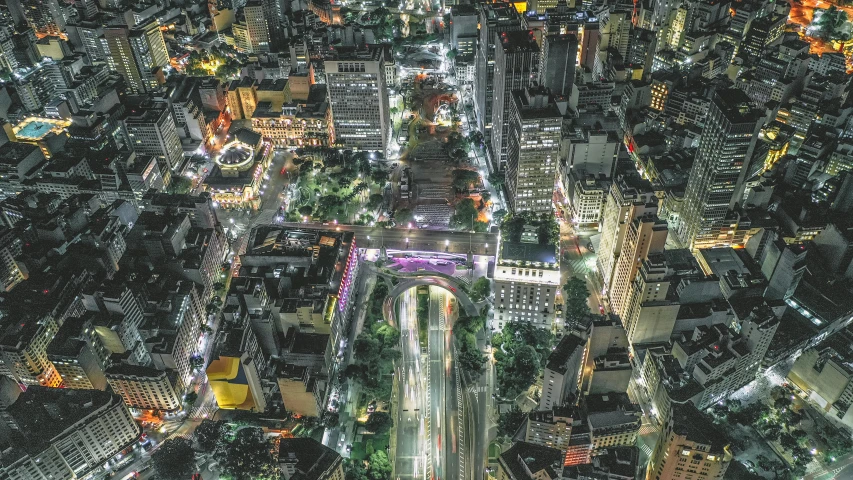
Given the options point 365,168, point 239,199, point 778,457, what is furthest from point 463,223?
point 778,457

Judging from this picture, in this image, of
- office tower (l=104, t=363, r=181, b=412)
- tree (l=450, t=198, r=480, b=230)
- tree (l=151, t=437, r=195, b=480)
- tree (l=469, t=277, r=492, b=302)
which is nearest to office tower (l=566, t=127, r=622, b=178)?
tree (l=450, t=198, r=480, b=230)

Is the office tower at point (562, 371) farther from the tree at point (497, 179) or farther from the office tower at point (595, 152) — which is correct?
the tree at point (497, 179)

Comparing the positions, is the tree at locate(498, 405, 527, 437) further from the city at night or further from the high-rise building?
the high-rise building

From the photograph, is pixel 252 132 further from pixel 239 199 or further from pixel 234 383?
pixel 234 383

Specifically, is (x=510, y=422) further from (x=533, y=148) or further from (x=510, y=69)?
(x=510, y=69)

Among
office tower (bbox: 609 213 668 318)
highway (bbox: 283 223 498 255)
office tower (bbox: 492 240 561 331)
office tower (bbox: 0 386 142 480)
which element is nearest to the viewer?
office tower (bbox: 0 386 142 480)

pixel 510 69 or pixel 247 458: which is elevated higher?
pixel 510 69

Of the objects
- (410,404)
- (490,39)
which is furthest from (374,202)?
(410,404)
